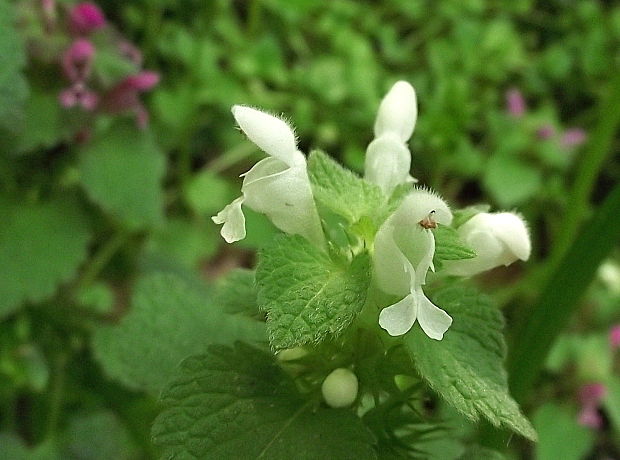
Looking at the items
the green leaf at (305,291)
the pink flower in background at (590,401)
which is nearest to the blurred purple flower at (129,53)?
the green leaf at (305,291)

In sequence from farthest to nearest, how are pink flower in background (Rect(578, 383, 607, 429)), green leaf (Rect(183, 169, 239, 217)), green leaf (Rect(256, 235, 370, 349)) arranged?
green leaf (Rect(183, 169, 239, 217)) < pink flower in background (Rect(578, 383, 607, 429)) < green leaf (Rect(256, 235, 370, 349))

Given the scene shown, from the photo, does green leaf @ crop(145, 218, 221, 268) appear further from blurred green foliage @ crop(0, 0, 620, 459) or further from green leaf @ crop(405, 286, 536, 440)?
green leaf @ crop(405, 286, 536, 440)

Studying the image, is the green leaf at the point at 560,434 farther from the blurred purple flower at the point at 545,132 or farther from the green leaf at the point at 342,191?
the green leaf at the point at 342,191

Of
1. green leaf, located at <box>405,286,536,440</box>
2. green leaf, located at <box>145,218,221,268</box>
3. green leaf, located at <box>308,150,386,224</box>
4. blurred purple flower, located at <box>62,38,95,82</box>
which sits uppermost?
green leaf, located at <box>308,150,386,224</box>

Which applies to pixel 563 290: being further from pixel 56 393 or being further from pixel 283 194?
pixel 56 393

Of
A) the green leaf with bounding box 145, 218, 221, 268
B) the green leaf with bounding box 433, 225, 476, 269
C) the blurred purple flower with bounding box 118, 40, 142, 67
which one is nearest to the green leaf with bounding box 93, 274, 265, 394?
the green leaf with bounding box 433, 225, 476, 269

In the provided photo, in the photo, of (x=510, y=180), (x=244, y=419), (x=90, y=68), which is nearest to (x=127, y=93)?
(x=90, y=68)

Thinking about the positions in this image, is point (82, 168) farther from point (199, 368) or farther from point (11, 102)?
point (199, 368)
